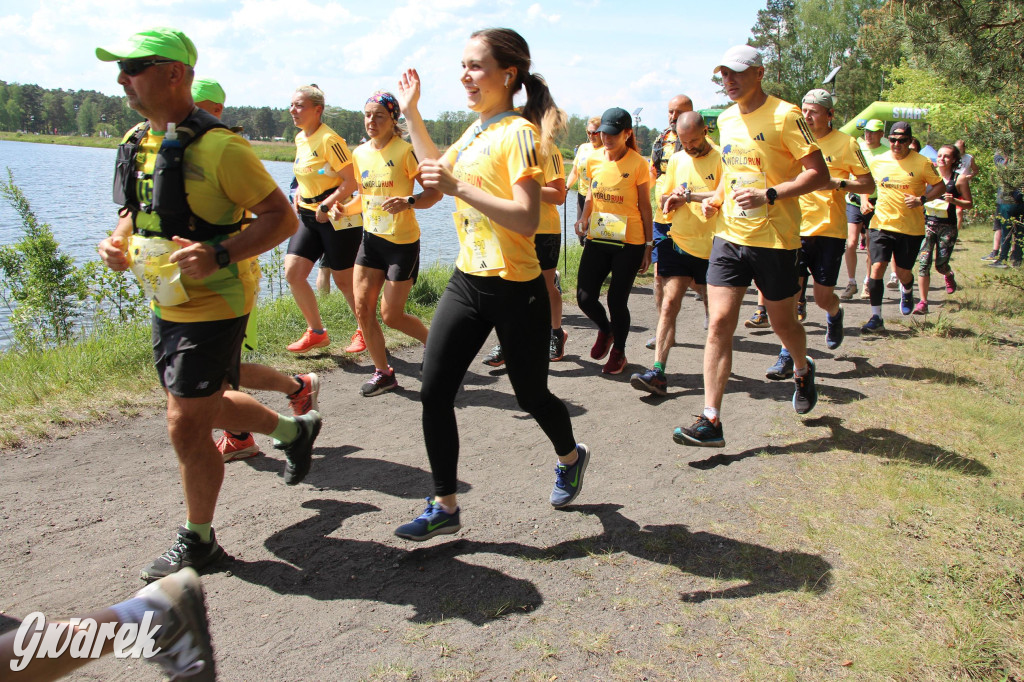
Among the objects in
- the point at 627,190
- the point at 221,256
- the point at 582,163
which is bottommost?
the point at 221,256

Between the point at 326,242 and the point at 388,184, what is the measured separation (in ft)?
3.14

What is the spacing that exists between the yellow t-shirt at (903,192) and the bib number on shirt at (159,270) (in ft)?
25.1

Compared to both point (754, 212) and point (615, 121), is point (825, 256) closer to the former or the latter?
point (615, 121)

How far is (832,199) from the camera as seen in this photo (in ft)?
22.3

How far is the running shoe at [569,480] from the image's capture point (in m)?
3.77

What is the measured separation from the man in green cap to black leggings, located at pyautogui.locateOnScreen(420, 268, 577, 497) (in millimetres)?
807

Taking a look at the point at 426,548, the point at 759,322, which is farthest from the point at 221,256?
the point at 759,322

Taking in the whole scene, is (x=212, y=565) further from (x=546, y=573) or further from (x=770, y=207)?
(x=770, y=207)

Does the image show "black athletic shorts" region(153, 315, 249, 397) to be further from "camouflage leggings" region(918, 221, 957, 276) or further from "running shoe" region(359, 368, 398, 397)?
"camouflage leggings" region(918, 221, 957, 276)

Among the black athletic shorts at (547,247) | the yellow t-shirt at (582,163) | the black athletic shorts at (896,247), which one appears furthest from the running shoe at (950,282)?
the black athletic shorts at (547,247)

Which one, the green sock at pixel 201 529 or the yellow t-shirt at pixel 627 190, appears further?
the yellow t-shirt at pixel 627 190

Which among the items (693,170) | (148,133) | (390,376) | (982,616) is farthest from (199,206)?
(693,170)

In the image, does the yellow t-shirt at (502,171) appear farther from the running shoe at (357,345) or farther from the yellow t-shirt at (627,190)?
the running shoe at (357,345)

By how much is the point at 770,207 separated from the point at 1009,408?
8.36ft
